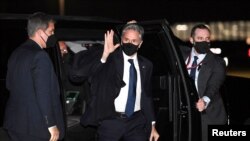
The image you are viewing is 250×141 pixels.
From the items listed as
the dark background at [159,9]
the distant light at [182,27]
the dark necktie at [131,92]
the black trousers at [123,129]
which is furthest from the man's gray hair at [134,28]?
the dark background at [159,9]

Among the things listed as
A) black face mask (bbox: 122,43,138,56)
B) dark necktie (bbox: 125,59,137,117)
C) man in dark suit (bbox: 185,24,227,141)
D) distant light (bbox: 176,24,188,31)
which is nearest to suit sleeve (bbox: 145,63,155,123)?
dark necktie (bbox: 125,59,137,117)

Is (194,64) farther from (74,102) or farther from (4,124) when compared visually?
(4,124)

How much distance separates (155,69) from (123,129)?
2.78ft

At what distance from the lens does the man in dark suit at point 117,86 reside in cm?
378

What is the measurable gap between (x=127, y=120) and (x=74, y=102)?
30.7 inches

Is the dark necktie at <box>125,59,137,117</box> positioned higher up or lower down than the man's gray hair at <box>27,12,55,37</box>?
lower down

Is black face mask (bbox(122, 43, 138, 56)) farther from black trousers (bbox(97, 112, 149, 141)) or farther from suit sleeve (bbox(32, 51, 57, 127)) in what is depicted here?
suit sleeve (bbox(32, 51, 57, 127))

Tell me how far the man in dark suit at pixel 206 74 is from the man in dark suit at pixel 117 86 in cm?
65

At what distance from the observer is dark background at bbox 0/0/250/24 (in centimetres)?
3641

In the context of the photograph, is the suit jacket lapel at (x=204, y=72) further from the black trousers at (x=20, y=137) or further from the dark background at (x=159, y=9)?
the dark background at (x=159, y=9)

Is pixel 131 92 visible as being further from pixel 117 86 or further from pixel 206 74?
pixel 206 74

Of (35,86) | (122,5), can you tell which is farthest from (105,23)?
(122,5)

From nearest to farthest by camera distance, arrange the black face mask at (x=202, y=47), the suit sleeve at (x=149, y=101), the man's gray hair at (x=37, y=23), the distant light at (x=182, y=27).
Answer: the man's gray hair at (x=37, y=23) → the suit sleeve at (x=149, y=101) → the black face mask at (x=202, y=47) → the distant light at (x=182, y=27)

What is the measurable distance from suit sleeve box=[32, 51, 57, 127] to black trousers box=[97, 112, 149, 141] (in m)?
0.69
